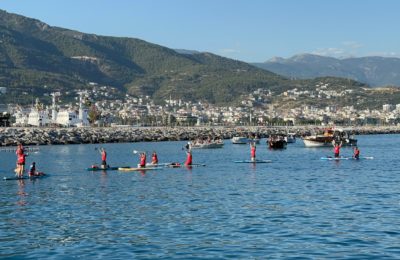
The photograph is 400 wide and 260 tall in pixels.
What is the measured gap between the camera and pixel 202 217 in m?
28.8

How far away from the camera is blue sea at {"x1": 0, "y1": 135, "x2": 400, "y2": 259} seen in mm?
22172

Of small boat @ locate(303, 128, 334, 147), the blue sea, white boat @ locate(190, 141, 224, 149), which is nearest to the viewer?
the blue sea

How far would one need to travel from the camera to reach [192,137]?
153 metres

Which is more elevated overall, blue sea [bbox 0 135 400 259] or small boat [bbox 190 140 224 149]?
small boat [bbox 190 140 224 149]

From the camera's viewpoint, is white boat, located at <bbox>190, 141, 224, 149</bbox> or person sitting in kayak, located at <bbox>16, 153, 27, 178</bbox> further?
white boat, located at <bbox>190, 141, 224, 149</bbox>

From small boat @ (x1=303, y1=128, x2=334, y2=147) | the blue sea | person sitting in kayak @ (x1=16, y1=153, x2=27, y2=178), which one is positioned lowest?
the blue sea

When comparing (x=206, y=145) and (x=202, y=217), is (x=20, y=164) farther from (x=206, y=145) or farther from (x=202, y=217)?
(x=206, y=145)

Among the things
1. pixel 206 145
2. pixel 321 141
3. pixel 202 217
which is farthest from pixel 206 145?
pixel 202 217

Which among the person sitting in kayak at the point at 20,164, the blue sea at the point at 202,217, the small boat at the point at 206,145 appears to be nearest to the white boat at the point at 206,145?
the small boat at the point at 206,145

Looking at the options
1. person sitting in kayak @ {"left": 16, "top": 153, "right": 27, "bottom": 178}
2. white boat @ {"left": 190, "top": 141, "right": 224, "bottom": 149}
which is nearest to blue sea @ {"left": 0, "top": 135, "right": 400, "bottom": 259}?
person sitting in kayak @ {"left": 16, "top": 153, "right": 27, "bottom": 178}

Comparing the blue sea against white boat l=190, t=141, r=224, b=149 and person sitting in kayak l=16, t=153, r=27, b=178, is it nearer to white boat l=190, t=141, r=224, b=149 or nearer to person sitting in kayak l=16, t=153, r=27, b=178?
person sitting in kayak l=16, t=153, r=27, b=178

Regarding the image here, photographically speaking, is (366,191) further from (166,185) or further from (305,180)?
(166,185)

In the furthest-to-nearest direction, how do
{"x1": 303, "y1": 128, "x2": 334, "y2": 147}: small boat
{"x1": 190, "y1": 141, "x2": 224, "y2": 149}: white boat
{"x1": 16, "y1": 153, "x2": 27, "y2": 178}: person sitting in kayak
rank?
{"x1": 303, "y1": 128, "x2": 334, "y2": 147}: small boat < {"x1": 190, "y1": 141, "x2": 224, "y2": 149}: white boat < {"x1": 16, "y1": 153, "x2": 27, "y2": 178}: person sitting in kayak

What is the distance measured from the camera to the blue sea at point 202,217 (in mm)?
22172
